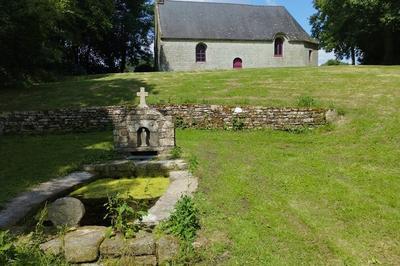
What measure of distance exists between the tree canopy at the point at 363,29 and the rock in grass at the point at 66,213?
29555 millimetres

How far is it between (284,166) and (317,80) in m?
12.8

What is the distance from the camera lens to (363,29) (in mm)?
33625

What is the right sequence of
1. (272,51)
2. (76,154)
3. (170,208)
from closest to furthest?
(170,208) → (76,154) → (272,51)

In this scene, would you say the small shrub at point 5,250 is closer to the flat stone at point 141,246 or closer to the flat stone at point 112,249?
the flat stone at point 112,249

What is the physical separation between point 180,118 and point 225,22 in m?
26.0

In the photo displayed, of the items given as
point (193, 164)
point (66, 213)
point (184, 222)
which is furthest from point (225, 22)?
point (184, 222)

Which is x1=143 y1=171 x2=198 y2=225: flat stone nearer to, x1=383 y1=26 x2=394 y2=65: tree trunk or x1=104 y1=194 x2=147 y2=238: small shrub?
x1=104 y1=194 x2=147 y2=238: small shrub

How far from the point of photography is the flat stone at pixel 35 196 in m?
6.52

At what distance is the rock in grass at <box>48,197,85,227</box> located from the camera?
6.26 meters

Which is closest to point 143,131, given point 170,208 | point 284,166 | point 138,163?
point 138,163

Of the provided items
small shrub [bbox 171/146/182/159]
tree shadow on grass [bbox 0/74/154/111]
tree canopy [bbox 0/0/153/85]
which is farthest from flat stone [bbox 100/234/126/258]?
tree canopy [bbox 0/0/153/85]

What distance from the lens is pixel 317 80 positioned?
21.3m

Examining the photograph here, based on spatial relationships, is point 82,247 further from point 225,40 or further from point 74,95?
point 225,40

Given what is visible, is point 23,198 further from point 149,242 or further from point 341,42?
point 341,42
